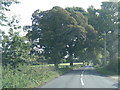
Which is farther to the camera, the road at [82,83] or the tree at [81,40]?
the tree at [81,40]

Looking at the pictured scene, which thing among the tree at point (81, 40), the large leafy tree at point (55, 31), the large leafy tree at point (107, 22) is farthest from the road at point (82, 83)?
the large leafy tree at point (107, 22)

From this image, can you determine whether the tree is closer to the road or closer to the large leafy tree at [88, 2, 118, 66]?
the large leafy tree at [88, 2, 118, 66]

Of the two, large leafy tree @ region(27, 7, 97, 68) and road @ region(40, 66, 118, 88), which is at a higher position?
large leafy tree @ region(27, 7, 97, 68)

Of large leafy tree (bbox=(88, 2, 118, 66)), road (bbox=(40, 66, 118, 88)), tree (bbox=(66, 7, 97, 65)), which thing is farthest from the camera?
large leafy tree (bbox=(88, 2, 118, 66))

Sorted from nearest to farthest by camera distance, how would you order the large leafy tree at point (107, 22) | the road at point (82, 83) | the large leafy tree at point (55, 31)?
the road at point (82, 83) → the large leafy tree at point (55, 31) → the large leafy tree at point (107, 22)

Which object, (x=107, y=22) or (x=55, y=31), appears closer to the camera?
(x=55, y=31)

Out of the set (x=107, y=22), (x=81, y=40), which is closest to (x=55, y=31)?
(x=81, y=40)

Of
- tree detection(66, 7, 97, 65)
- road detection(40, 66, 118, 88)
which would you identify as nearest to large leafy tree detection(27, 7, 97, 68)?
tree detection(66, 7, 97, 65)

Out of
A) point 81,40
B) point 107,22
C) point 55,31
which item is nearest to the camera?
point 55,31

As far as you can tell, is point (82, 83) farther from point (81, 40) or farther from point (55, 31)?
point (81, 40)

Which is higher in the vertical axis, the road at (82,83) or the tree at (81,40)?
the tree at (81,40)

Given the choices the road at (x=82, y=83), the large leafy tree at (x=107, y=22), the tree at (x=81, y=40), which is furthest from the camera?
the large leafy tree at (x=107, y=22)

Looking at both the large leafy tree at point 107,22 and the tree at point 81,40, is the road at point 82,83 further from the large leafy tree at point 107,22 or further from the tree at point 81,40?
the large leafy tree at point 107,22

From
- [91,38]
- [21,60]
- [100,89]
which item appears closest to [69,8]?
[91,38]
